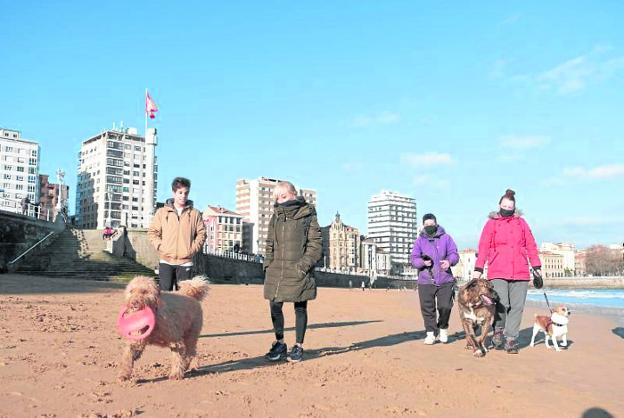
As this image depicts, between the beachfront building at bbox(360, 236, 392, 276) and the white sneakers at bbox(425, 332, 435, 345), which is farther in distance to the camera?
the beachfront building at bbox(360, 236, 392, 276)

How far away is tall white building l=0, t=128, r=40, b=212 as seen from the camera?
142000 mm

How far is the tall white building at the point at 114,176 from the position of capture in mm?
151625

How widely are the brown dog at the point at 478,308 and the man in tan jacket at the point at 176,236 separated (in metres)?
4.05

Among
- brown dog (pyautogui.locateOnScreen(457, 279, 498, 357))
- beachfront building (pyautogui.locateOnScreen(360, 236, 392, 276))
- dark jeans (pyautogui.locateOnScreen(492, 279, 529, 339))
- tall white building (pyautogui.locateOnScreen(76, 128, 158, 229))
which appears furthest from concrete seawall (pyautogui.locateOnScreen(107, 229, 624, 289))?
tall white building (pyautogui.locateOnScreen(76, 128, 158, 229))

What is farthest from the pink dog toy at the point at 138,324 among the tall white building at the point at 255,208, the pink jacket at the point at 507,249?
the tall white building at the point at 255,208

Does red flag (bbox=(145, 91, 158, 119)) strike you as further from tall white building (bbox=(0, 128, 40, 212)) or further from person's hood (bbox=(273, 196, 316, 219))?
tall white building (bbox=(0, 128, 40, 212))

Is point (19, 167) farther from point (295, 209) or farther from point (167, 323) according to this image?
point (167, 323)

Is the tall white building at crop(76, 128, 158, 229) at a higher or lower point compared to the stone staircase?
higher

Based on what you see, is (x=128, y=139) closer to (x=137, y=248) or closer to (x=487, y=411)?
(x=137, y=248)

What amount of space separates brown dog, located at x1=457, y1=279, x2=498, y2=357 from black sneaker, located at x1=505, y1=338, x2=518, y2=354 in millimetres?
392

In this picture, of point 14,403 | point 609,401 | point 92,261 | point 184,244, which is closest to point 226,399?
point 14,403

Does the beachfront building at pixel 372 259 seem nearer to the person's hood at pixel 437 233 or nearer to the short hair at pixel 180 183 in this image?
the person's hood at pixel 437 233

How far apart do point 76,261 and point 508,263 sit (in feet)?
95.1

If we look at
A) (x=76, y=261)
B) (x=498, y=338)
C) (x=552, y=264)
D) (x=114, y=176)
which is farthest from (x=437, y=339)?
(x=552, y=264)
